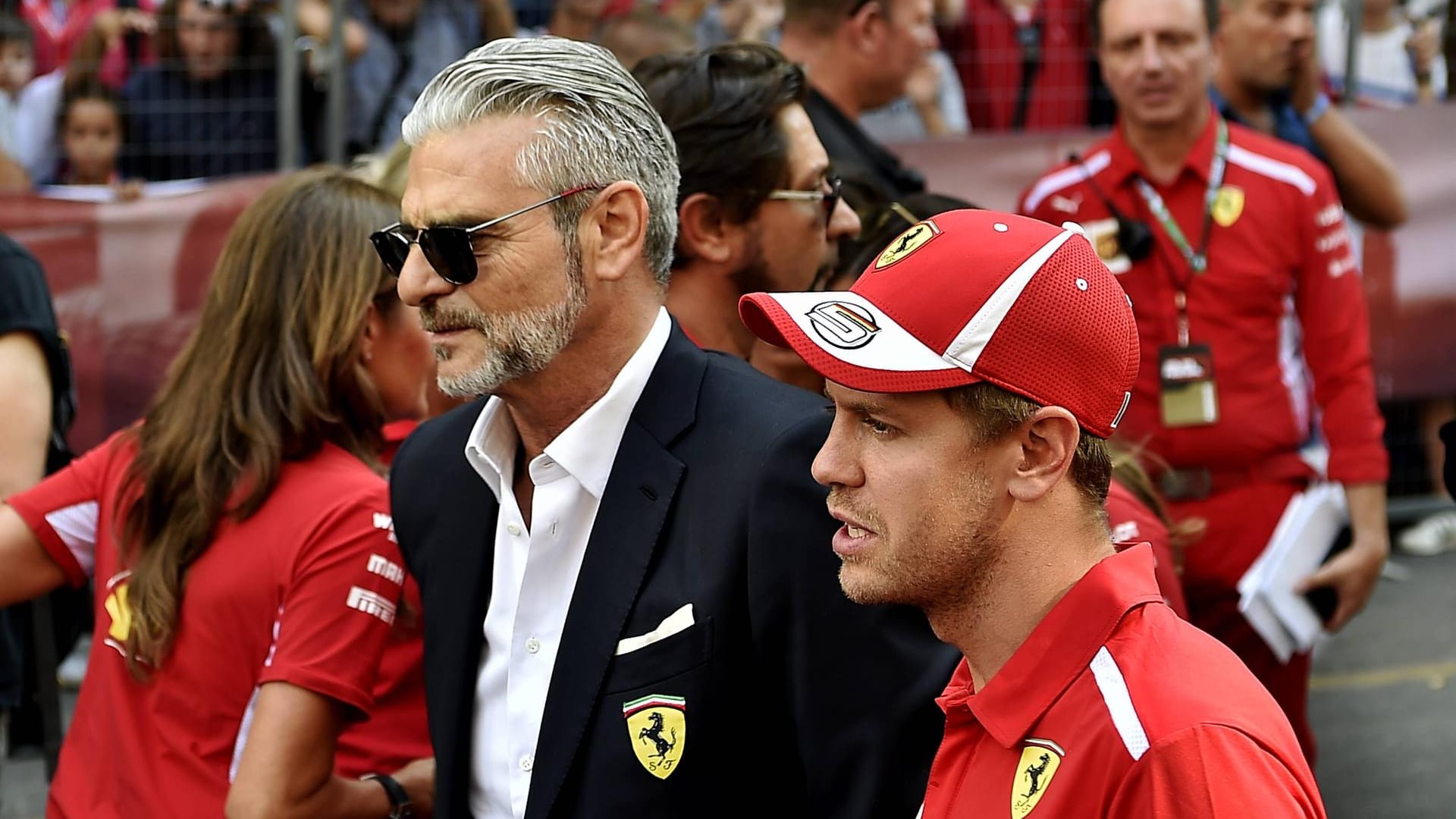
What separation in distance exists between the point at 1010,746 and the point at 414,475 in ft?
4.50

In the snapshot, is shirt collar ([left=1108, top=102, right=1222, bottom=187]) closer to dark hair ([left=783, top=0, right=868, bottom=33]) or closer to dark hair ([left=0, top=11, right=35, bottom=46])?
dark hair ([left=783, top=0, right=868, bottom=33])

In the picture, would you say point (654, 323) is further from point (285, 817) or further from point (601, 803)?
point (285, 817)

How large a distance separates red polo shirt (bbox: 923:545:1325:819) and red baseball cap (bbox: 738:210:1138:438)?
22 cm

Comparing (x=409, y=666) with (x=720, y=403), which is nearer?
(x=720, y=403)

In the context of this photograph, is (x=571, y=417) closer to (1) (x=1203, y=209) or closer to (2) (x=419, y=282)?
(2) (x=419, y=282)

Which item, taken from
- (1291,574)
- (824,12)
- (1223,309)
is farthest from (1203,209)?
(824,12)

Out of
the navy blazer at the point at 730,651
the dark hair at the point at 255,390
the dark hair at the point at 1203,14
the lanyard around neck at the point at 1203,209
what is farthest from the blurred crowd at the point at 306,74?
the navy blazer at the point at 730,651

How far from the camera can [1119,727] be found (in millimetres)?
1704

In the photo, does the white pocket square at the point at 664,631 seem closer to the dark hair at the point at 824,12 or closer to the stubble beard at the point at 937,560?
the stubble beard at the point at 937,560

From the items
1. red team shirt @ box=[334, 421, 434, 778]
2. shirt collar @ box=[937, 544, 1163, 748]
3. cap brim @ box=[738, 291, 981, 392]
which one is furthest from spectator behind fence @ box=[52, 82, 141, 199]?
Answer: shirt collar @ box=[937, 544, 1163, 748]

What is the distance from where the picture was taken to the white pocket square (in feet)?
7.76

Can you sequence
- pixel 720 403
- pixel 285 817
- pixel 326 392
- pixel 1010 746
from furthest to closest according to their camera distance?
pixel 326 392, pixel 285 817, pixel 720 403, pixel 1010 746

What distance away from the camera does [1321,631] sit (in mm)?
4711

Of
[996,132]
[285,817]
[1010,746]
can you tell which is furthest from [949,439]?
[996,132]
